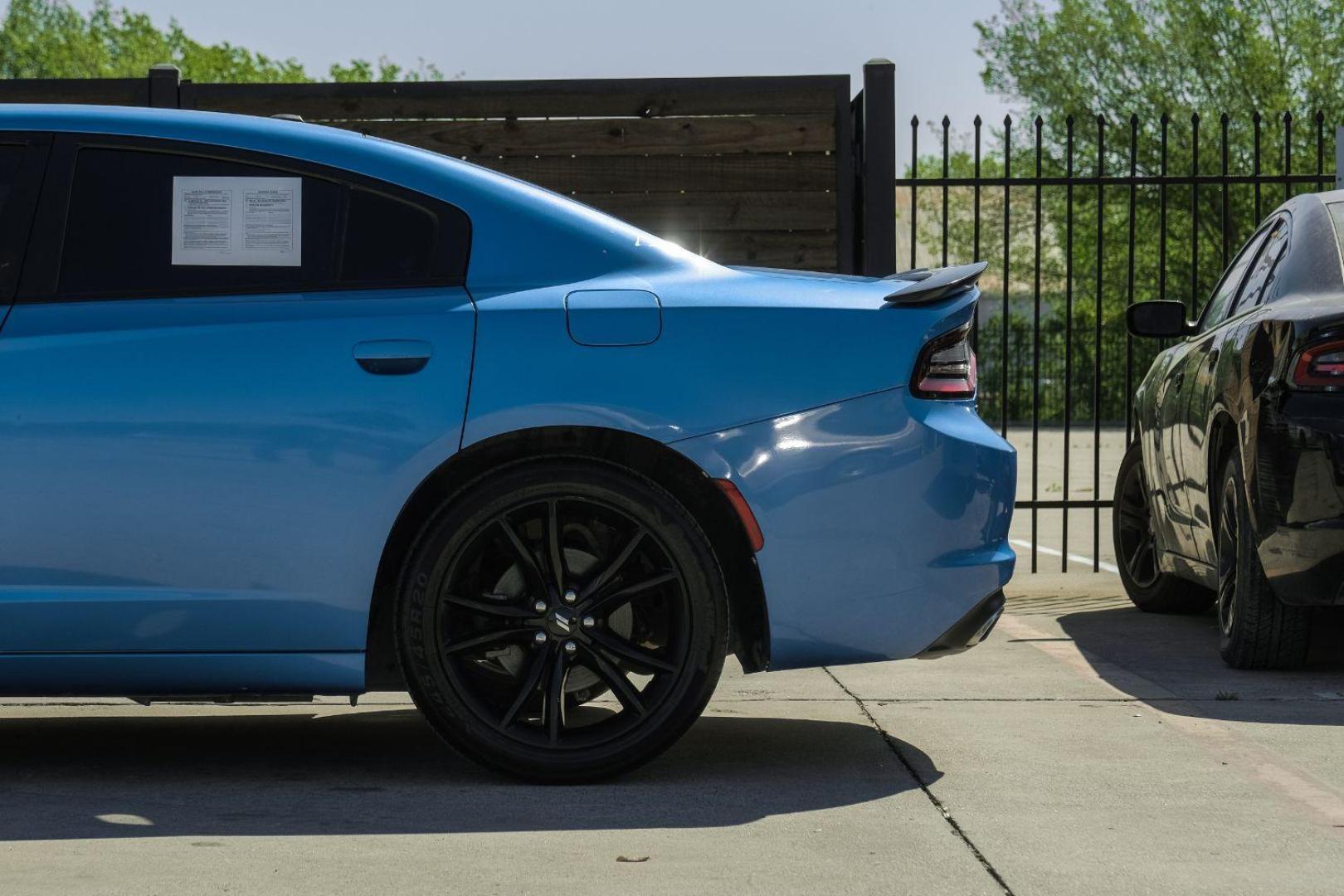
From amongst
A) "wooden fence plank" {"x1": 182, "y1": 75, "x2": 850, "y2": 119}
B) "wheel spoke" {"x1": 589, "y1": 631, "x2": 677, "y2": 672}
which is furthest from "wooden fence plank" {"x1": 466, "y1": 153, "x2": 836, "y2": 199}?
"wheel spoke" {"x1": 589, "y1": 631, "x2": 677, "y2": 672}

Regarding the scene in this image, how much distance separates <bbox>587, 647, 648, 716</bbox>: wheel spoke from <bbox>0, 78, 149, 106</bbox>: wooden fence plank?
5.28 meters

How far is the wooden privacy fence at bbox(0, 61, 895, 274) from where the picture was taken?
8.80 metres

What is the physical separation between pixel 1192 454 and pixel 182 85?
5.09 m

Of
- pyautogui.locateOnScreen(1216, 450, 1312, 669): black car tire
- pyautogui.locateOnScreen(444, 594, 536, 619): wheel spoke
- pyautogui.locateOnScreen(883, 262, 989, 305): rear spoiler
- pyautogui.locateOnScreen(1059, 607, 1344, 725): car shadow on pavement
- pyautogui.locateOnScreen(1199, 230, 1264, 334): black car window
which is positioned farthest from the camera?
pyautogui.locateOnScreen(1199, 230, 1264, 334): black car window

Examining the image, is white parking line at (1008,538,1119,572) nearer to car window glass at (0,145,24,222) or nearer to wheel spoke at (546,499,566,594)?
wheel spoke at (546,499,566,594)

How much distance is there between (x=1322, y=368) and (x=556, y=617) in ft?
8.64

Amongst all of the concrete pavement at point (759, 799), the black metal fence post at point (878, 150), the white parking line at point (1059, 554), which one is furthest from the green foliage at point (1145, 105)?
the concrete pavement at point (759, 799)

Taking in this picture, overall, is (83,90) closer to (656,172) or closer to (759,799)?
(656,172)

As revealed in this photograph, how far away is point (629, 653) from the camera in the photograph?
14.7ft

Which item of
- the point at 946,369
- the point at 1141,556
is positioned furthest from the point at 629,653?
the point at 1141,556

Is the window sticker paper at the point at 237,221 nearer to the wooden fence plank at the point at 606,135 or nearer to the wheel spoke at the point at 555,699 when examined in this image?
the wheel spoke at the point at 555,699

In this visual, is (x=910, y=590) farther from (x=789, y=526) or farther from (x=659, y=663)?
(x=659, y=663)

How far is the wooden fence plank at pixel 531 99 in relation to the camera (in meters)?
8.81

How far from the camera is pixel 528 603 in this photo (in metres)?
4.52
